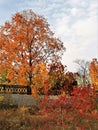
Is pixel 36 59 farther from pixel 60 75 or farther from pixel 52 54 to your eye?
pixel 60 75

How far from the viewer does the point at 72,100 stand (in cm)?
1948

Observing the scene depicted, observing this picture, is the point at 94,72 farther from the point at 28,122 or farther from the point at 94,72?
the point at 28,122

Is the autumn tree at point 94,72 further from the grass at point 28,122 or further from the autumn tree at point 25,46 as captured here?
the grass at point 28,122

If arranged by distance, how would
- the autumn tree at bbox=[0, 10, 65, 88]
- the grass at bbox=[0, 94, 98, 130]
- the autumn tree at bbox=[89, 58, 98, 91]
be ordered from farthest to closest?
the autumn tree at bbox=[89, 58, 98, 91]
the autumn tree at bbox=[0, 10, 65, 88]
the grass at bbox=[0, 94, 98, 130]

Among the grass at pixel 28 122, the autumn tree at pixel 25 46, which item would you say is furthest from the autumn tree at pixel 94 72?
the grass at pixel 28 122

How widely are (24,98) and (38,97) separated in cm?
118

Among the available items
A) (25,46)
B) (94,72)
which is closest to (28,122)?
(25,46)

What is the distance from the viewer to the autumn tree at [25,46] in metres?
32.2

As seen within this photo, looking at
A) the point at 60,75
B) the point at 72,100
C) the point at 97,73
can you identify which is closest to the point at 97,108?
the point at 72,100

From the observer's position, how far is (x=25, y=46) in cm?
3312

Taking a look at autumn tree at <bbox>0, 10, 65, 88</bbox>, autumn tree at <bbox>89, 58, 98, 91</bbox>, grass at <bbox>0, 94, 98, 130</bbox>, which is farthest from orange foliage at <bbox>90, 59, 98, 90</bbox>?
grass at <bbox>0, 94, 98, 130</bbox>

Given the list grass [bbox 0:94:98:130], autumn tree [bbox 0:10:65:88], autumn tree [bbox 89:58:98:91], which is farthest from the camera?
autumn tree [bbox 89:58:98:91]

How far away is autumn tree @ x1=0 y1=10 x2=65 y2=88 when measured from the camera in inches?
1266

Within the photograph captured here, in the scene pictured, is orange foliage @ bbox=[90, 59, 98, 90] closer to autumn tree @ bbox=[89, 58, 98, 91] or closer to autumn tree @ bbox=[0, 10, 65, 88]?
autumn tree @ bbox=[89, 58, 98, 91]
